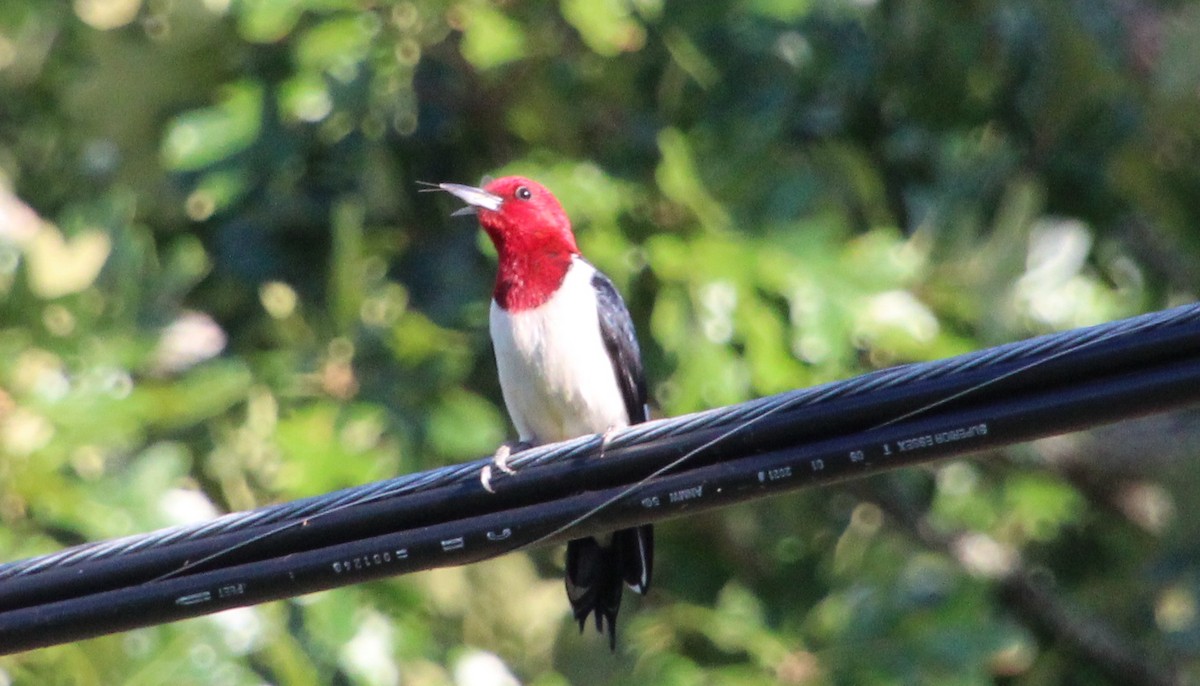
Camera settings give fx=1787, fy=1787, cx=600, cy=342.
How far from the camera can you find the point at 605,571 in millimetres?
5516

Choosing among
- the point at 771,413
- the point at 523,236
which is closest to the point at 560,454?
the point at 771,413

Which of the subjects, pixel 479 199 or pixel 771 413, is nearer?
pixel 771 413

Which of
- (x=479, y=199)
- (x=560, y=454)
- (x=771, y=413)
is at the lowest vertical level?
(x=771, y=413)

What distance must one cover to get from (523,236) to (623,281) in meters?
0.66

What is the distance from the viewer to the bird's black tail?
18.0 feet

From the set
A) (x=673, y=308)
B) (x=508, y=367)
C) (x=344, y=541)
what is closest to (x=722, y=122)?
(x=673, y=308)

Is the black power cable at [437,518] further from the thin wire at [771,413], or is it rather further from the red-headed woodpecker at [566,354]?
the red-headed woodpecker at [566,354]

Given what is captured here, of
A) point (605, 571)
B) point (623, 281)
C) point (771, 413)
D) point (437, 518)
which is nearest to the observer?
point (771, 413)

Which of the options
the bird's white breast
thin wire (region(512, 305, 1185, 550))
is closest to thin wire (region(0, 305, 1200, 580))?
thin wire (region(512, 305, 1185, 550))

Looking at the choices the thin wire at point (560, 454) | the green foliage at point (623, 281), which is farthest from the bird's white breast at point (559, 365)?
the thin wire at point (560, 454)

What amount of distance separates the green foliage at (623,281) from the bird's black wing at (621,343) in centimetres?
35

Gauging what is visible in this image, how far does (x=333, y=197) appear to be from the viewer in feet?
25.0

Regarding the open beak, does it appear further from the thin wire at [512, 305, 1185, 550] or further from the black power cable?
the thin wire at [512, 305, 1185, 550]

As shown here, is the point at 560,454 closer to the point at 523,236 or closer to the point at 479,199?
the point at 523,236
